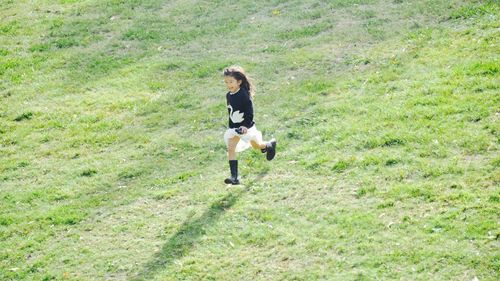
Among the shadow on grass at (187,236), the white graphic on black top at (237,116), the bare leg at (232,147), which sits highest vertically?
the white graphic on black top at (237,116)

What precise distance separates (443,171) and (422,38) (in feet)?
15.7

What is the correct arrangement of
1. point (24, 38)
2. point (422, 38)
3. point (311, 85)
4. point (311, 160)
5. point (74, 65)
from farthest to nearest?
point (24, 38) → point (74, 65) → point (422, 38) → point (311, 85) → point (311, 160)

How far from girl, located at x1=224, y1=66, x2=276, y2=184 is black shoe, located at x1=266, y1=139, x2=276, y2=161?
8.0 inches

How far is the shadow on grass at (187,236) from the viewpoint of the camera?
8.44 metres

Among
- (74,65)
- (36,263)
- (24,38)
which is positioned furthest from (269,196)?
(24,38)

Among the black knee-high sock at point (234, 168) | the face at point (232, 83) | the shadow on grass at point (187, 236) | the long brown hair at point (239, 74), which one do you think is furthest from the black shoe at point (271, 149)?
the face at point (232, 83)

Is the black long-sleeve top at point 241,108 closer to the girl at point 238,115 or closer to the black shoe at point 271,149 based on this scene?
the girl at point 238,115

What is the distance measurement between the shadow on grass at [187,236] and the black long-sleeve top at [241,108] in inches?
36.2

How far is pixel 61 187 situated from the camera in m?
10.6

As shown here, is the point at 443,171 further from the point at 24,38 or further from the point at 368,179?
the point at 24,38

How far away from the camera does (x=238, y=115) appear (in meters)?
9.57

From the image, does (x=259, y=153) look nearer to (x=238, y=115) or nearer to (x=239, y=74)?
(x=238, y=115)

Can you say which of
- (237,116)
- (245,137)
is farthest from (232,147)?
(237,116)

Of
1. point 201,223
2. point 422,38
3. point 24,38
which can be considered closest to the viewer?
point 201,223
